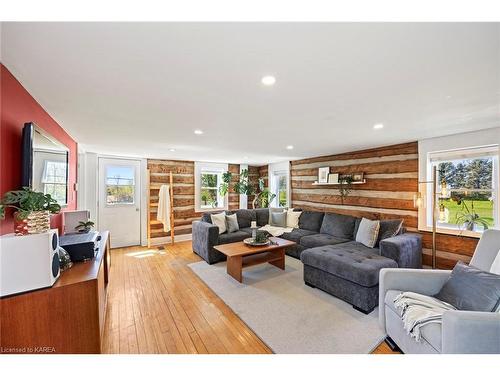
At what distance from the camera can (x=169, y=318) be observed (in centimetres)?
228

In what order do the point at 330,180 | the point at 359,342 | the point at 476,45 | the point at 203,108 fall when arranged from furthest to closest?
the point at 330,180 < the point at 203,108 < the point at 359,342 < the point at 476,45

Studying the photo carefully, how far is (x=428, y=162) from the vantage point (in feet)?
Answer: 11.3

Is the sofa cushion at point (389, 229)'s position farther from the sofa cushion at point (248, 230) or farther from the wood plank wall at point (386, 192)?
the sofa cushion at point (248, 230)

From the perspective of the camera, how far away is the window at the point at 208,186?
19.5ft

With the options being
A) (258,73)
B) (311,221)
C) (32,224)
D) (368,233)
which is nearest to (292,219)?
(311,221)

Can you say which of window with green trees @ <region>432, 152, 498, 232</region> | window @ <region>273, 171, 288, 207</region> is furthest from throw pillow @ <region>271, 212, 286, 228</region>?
window with green trees @ <region>432, 152, 498, 232</region>

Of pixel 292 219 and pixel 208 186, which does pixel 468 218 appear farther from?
pixel 208 186

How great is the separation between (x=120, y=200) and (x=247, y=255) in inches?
141

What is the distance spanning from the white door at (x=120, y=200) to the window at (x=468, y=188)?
243 inches

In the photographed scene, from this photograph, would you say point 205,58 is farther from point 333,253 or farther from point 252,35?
point 333,253

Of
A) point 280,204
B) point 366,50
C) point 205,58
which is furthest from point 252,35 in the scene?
point 280,204

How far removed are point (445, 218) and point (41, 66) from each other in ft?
16.5

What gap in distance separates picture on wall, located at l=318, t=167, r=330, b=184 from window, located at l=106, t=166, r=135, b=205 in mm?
4704

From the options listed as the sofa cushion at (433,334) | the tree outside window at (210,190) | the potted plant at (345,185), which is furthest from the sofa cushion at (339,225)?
the tree outside window at (210,190)
